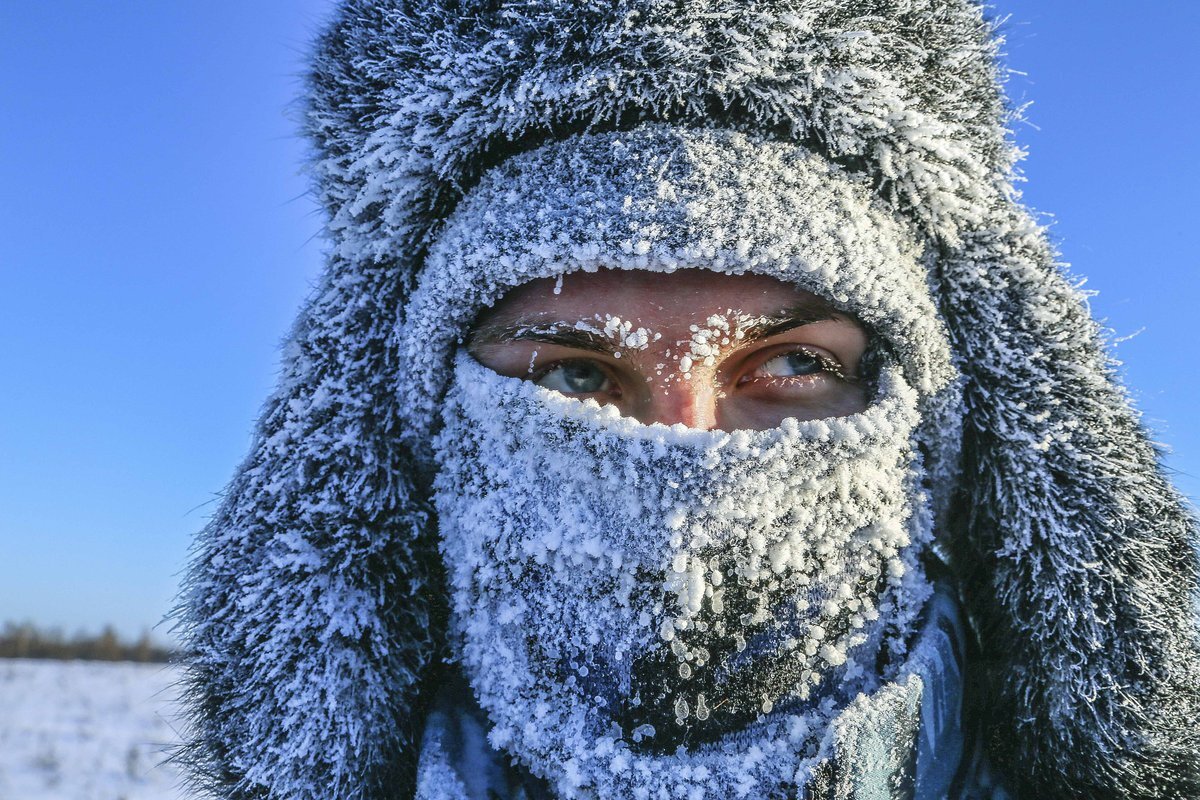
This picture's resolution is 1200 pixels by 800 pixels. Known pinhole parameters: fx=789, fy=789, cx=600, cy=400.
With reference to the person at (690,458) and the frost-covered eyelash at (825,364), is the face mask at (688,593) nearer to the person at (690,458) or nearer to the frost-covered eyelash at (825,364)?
the person at (690,458)

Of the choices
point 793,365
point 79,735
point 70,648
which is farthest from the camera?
point 70,648

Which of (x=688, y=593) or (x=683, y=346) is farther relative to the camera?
(x=683, y=346)

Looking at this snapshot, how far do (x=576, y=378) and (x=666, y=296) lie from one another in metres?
0.22

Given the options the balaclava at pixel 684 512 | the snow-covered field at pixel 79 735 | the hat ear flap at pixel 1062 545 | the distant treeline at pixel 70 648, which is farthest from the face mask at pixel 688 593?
the distant treeline at pixel 70 648

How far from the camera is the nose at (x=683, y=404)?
1.20 meters

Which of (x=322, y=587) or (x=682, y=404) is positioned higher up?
(x=682, y=404)

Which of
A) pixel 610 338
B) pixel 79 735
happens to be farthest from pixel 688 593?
pixel 79 735

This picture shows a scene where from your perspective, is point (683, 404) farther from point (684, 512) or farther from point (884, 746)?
point (884, 746)

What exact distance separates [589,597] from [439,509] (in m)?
0.38

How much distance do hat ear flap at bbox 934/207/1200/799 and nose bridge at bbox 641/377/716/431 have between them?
501 millimetres

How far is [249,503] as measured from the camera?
1446 mm

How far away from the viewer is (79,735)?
1134 cm

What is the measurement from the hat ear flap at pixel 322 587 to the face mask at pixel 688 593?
270 millimetres

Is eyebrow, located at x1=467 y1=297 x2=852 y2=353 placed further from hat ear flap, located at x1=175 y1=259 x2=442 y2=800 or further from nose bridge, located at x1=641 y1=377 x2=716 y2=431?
hat ear flap, located at x1=175 y1=259 x2=442 y2=800
